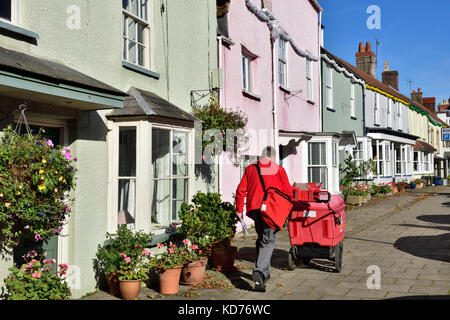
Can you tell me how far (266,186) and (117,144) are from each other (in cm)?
229

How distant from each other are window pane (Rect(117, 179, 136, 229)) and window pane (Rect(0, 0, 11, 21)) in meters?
→ 2.79

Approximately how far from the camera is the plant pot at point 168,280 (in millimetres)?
6492

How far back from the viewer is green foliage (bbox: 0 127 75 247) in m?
4.48

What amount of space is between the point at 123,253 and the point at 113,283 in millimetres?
455

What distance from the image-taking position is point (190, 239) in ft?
24.4

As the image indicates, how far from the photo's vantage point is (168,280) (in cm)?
650

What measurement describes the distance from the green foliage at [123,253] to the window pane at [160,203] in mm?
1036

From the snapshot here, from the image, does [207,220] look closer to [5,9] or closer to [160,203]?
[160,203]

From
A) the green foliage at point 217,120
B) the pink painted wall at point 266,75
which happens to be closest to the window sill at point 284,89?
the pink painted wall at point 266,75

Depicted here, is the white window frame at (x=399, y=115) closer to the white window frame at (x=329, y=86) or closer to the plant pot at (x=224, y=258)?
the white window frame at (x=329, y=86)

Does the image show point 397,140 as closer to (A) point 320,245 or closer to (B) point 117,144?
(A) point 320,245

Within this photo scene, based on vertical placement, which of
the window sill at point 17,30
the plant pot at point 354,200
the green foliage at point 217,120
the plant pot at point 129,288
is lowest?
the plant pot at point 129,288

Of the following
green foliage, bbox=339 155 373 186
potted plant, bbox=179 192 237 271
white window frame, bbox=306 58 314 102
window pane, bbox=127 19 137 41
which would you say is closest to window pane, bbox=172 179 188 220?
potted plant, bbox=179 192 237 271

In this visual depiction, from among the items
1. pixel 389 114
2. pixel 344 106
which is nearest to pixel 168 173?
pixel 344 106
